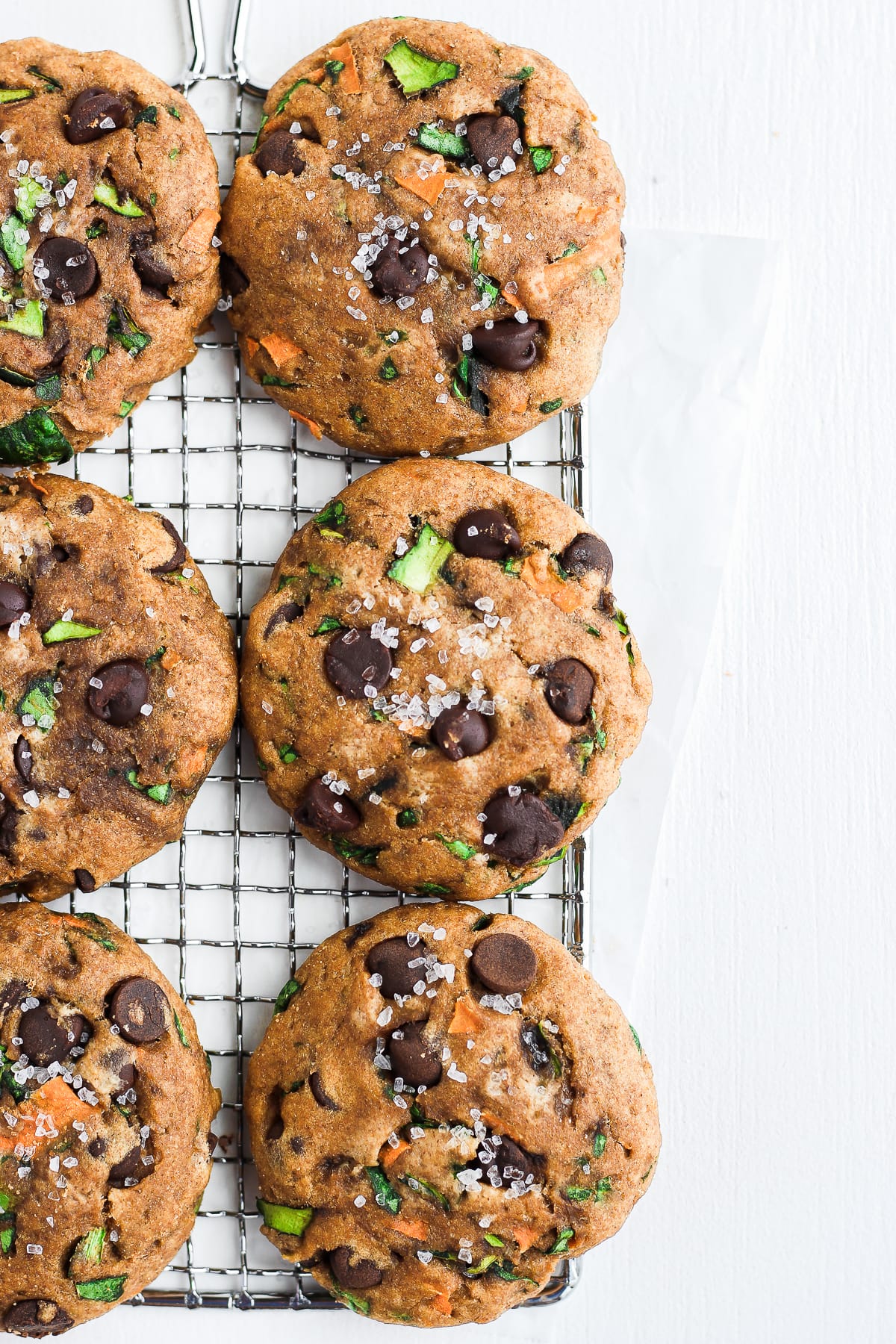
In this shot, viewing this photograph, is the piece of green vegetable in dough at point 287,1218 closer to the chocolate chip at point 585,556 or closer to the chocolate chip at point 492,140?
the chocolate chip at point 585,556

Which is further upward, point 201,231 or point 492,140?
→ point 492,140

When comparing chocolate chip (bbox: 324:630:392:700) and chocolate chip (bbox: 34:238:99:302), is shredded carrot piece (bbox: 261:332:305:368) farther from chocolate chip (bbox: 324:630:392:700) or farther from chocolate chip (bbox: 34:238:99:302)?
chocolate chip (bbox: 324:630:392:700)

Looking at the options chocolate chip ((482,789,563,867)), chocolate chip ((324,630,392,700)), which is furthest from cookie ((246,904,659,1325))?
chocolate chip ((324,630,392,700))

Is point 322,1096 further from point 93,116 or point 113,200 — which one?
point 93,116

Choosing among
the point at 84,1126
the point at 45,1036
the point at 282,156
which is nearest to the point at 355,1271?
the point at 84,1126

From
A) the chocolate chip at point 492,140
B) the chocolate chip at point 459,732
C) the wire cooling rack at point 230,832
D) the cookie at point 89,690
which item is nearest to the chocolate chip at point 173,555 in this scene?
the cookie at point 89,690
